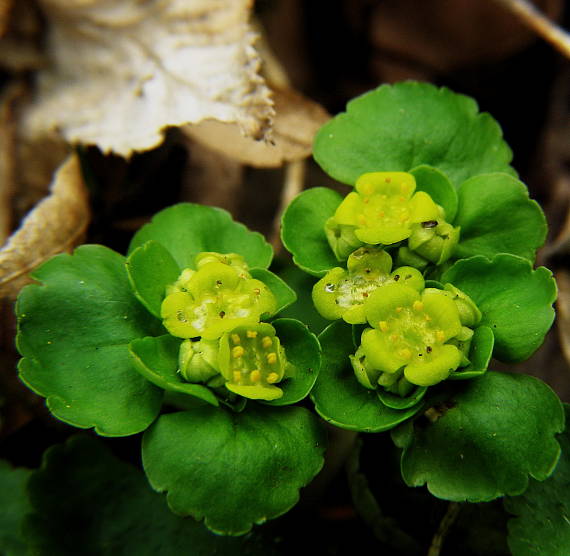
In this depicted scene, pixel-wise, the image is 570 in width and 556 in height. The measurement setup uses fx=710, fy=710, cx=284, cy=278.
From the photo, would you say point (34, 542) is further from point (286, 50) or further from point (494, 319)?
point (286, 50)

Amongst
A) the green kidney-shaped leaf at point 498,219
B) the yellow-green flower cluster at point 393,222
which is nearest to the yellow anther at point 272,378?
the yellow-green flower cluster at point 393,222

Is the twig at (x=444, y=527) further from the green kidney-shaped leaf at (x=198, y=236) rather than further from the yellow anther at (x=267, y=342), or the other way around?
the green kidney-shaped leaf at (x=198, y=236)

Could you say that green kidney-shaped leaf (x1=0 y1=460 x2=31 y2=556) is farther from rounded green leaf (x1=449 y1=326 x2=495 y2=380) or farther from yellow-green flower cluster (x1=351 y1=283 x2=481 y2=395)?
rounded green leaf (x1=449 y1=326 x2=495 y2=380)

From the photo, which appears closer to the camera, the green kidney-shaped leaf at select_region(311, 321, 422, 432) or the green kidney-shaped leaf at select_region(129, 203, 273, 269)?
the green kidney-shaped leaf at select_region(311, 321, 422, 432)

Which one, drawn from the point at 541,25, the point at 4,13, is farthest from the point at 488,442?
the point at 4,13

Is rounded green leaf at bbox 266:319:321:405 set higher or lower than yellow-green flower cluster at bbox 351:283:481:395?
lower

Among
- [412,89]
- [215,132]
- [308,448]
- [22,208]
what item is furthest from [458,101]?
[22,208]

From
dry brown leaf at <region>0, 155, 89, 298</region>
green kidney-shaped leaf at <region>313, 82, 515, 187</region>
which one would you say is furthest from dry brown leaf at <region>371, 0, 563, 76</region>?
dry brown leaf at <region>0, 155, 89, 298</region>
